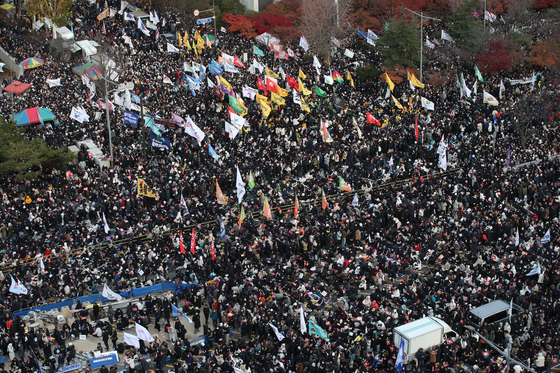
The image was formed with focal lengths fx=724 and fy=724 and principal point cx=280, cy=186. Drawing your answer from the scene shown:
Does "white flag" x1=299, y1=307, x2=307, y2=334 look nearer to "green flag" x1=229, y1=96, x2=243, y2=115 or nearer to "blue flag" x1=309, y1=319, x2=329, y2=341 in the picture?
"blue flag" x1=309, y1=319, x2=329, y2=341

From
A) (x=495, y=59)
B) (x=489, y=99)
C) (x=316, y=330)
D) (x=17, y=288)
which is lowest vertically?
(x=316, y=330)

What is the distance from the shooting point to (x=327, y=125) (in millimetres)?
46344

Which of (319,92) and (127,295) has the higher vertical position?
(319,92)

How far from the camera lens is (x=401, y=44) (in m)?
53.5

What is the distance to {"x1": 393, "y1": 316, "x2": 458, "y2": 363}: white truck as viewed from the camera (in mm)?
26094

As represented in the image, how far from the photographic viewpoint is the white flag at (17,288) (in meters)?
29.4

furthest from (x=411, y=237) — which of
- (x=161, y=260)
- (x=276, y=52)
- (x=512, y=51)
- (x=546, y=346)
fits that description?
(x=512, y=51)

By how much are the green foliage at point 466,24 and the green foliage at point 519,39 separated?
2.64 m

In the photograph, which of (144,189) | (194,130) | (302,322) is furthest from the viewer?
(194,130)

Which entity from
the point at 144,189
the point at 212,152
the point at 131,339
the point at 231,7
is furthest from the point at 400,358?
the point at 231,7

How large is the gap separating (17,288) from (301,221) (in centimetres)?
1382

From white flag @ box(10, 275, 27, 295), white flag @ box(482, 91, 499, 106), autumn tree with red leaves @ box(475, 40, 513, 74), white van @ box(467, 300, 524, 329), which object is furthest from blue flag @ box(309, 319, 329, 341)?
autumn tree with red leaves @ box(475, 40, 513, 74)

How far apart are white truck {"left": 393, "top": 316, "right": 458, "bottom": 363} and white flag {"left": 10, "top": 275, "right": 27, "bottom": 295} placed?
49.7 feet

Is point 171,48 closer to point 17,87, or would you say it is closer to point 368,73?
point 17,87
